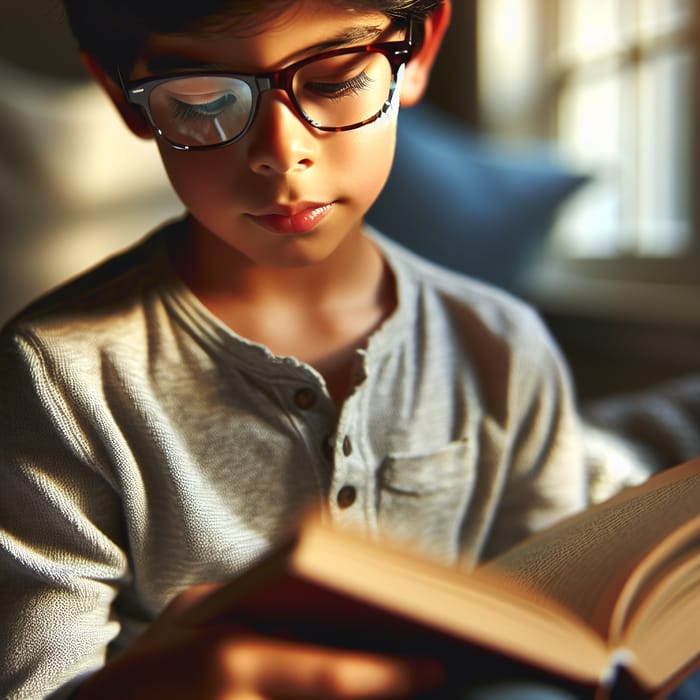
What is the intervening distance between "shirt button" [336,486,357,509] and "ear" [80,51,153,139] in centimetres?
28

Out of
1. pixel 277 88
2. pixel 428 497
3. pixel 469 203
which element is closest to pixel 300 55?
pixel 277 88

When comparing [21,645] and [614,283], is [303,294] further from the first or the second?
[614,283]

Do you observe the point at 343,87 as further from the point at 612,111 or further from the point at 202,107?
the point at 612,111

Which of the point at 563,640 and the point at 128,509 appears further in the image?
the point at 128,509

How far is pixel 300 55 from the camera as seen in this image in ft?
1.68

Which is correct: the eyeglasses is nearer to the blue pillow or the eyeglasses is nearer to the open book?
the open book

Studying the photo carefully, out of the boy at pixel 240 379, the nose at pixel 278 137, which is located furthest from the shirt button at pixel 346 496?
the nose at pixel 278 137

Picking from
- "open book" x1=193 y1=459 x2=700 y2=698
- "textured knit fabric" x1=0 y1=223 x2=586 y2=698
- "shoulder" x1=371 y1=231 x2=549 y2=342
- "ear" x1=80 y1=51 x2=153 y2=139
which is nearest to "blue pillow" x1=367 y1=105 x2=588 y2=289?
"shoulder" x1=371 y1=231 x2=549 y2=342

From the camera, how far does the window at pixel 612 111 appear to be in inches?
63.1

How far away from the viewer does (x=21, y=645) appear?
1.90 ft

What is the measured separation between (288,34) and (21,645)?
42cm

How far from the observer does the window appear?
5.25ft

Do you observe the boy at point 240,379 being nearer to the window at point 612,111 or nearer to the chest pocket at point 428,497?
the chest pocket at point 428,497

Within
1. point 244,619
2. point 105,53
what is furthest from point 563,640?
point 105,53
